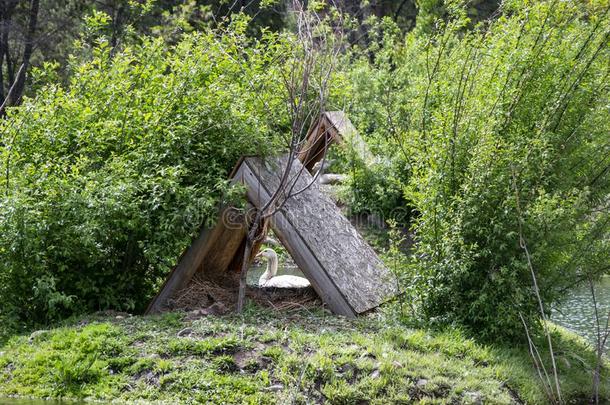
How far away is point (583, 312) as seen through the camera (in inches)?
443

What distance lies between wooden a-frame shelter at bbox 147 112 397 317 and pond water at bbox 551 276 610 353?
236 cm

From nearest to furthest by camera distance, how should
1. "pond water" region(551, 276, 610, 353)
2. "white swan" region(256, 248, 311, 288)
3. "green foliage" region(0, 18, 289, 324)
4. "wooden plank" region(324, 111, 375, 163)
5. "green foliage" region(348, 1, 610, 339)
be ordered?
"green foliage" region(348, 1, 610, 339)
"green foliage" region(0, 18, 289, 324)
"white swan" region(256, 248, 311, 288)
"pond water" region(551, 276, 610, 353)
"wooden plank" region(324, 111, 375, 163)

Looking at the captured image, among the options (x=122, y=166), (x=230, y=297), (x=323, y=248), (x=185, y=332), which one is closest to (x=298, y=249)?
(x=323, y=248)

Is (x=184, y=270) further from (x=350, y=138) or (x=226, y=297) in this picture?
(x=350, y=138)

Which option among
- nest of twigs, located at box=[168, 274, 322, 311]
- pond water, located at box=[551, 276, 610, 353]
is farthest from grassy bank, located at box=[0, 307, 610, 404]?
pond water, located at box=[551, 276, 610, 353]

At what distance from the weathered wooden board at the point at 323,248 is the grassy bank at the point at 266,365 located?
2.56ft

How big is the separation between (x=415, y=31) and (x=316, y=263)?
473 inches

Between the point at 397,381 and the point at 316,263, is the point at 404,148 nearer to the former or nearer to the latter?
the point at 316,263

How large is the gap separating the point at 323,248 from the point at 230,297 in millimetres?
1262

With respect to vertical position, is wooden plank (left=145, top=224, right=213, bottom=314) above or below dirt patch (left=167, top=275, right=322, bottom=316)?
above

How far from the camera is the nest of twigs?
8797mm

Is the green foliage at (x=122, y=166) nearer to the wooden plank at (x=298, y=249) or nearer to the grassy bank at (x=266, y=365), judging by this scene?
the wooden plank at (x=298, y=249)

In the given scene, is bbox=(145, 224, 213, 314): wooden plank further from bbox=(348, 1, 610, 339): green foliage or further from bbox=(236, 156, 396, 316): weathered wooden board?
bbox=(348, 1, 610, 339): green foliage

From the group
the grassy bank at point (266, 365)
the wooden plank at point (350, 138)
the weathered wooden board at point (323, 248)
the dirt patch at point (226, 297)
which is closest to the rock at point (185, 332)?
the grassy bank at point (266, 365)
